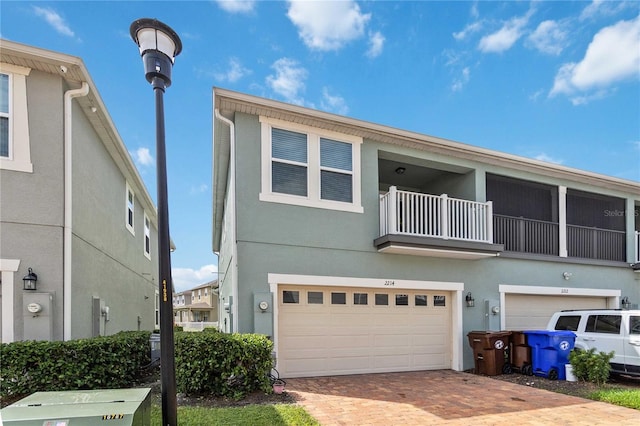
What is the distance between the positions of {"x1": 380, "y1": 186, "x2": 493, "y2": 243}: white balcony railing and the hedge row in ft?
13.8

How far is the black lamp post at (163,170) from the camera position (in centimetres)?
371

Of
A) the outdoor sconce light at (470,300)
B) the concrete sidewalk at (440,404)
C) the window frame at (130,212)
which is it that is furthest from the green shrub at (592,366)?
the window frame at (130,212)

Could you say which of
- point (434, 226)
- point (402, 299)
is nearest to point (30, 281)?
point (402, 299)

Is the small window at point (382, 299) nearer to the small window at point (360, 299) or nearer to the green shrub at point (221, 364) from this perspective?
the small window at point (360, 299)

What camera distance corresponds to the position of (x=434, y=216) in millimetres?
9625

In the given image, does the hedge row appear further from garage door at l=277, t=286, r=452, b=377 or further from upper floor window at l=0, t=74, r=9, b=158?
upper floor window at l=0, t=74, r=9, b=158

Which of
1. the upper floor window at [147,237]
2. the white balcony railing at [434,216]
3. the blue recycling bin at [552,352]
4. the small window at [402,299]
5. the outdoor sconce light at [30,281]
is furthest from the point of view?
the upper floor window at [147,237]

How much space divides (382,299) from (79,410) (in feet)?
23.9

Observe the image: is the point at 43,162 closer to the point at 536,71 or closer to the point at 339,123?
the point at 339,123

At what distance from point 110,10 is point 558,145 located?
618 inches

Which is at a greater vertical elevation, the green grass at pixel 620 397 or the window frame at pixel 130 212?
the window frame at pixel 130 212

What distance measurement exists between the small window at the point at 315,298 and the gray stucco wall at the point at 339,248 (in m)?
0.57

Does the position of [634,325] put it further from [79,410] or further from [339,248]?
[79,410]

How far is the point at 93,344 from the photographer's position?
6.35 metres
